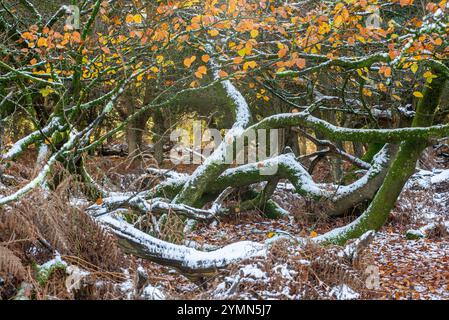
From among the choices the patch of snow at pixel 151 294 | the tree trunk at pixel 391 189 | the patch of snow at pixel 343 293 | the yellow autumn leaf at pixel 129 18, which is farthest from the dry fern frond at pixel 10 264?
the tree trunk at pixel 391 189

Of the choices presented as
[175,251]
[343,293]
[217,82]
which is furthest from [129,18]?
[343,293]

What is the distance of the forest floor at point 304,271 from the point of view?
4379 mm

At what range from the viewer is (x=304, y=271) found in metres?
4.56

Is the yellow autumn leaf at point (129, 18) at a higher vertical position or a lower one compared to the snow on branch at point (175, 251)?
higher

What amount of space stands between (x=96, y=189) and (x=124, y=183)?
4.97m

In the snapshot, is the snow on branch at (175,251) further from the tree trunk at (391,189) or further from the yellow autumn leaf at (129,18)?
the yellow autumn leaf at (129,18)

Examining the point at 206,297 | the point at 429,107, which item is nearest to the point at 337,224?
the point at 429,107

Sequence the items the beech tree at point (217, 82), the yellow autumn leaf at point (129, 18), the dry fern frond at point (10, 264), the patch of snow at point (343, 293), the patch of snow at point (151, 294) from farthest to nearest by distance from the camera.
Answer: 1. the yellow autumn leaf at point (129, 18)
2. the beech tree at point (217, 82)
3. the patch of snow at point (343, 293)
4. the patch of snow at point (151, 294)
5. the dry fern frond at point (10, 264)

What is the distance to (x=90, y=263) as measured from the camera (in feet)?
15.6

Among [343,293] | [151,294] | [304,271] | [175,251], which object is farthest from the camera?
[175,251]

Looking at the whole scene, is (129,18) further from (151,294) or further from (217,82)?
(151,294)

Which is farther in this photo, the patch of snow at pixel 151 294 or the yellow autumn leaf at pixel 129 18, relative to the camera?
the yellow autumn leaf at pixel 129 18

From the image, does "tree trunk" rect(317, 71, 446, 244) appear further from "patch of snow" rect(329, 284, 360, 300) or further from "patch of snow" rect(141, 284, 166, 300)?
"patch of snow" rect(141, 284, 166, 300)

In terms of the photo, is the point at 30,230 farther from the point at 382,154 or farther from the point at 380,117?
the point at 380,117
